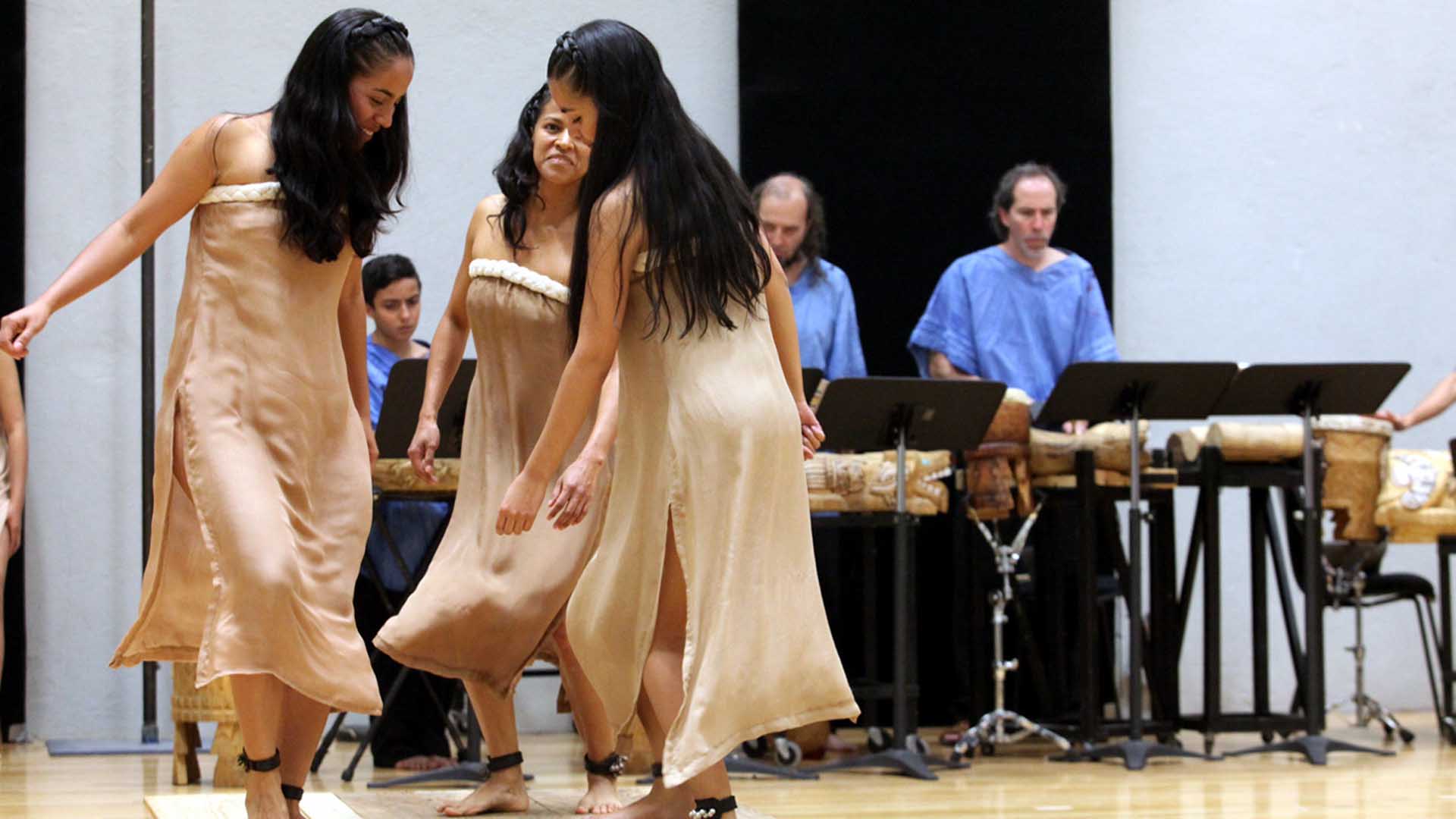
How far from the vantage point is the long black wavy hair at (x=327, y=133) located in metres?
3.58

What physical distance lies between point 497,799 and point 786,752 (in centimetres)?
195

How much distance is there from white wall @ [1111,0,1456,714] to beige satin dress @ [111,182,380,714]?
15.7 ft

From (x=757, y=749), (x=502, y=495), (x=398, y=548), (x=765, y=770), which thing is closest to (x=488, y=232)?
(x=502, y=495)

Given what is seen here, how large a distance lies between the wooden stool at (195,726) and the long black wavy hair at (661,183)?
256 cm

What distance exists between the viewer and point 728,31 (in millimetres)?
7691

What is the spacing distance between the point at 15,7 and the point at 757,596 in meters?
4.84

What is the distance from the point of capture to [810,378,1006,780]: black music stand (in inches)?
216

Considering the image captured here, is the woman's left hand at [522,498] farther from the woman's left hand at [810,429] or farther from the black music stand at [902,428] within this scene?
the black music stand at [902,428]

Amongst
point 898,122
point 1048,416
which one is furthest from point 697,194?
point 898,122

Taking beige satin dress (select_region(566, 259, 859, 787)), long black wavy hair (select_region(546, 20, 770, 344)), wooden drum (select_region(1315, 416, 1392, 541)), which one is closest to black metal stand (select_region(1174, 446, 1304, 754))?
wooden drum (select_region(1315, 416, 1392, 541))

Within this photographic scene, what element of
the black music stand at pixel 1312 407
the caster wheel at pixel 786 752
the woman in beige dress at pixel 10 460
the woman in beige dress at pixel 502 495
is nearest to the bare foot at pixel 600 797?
the woman in beige dress at pixel 502 495

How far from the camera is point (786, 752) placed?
19.4ft

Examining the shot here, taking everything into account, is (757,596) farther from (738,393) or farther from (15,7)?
(15,7)

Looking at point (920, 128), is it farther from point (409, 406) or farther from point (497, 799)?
point (497, 799)
